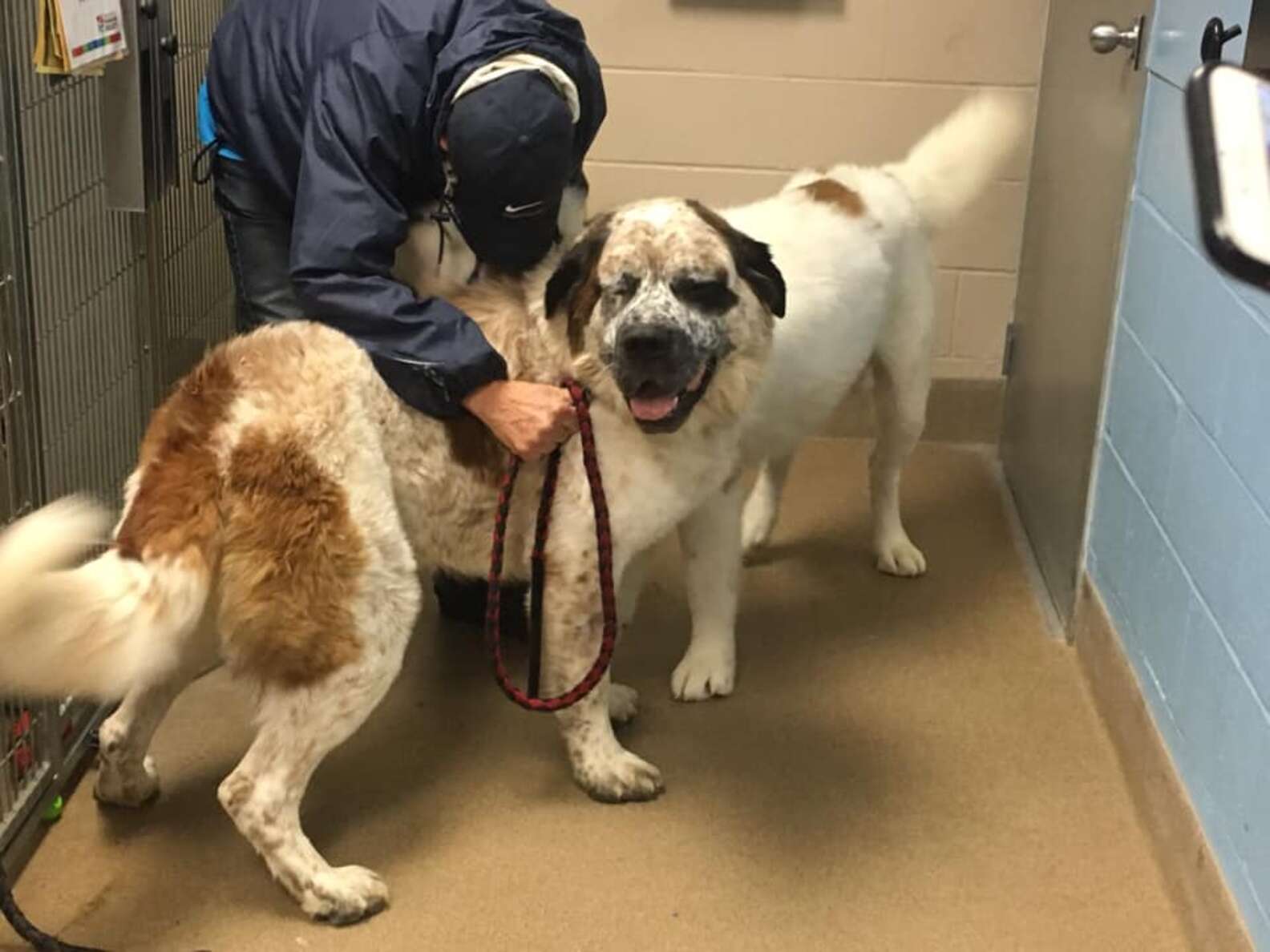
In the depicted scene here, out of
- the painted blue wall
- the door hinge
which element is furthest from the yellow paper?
the door hinge

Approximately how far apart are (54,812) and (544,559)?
0.91 metres

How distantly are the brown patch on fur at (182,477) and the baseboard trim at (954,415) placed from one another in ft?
7.57

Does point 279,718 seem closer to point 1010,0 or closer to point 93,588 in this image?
point 93,588

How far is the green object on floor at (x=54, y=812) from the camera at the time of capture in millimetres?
2387

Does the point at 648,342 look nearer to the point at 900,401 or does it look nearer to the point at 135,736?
the point at 135,736

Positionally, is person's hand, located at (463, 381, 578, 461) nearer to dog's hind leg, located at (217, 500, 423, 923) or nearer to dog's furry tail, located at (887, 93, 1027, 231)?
dog's hind leg, located at (217, 500, 423, 923)

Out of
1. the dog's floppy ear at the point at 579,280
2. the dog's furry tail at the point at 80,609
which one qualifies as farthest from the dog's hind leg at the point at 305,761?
the dog's floppy ear at the point at 579,280

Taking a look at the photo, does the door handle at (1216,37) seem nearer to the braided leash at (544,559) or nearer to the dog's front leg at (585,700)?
the braided leash at (544,559)

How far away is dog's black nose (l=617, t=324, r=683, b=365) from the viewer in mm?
2148

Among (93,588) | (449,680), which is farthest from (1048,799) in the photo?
(93,588)

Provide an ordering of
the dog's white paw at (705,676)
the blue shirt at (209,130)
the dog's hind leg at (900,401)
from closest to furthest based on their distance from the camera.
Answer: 1. the blue shirt at (209,130)
2. the dog's white paw at (705,676)
3. the dog's hind leg at (900,401)

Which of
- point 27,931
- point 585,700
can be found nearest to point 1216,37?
point 585,700

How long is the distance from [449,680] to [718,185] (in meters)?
1.70

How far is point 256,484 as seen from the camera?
6.66 feet
